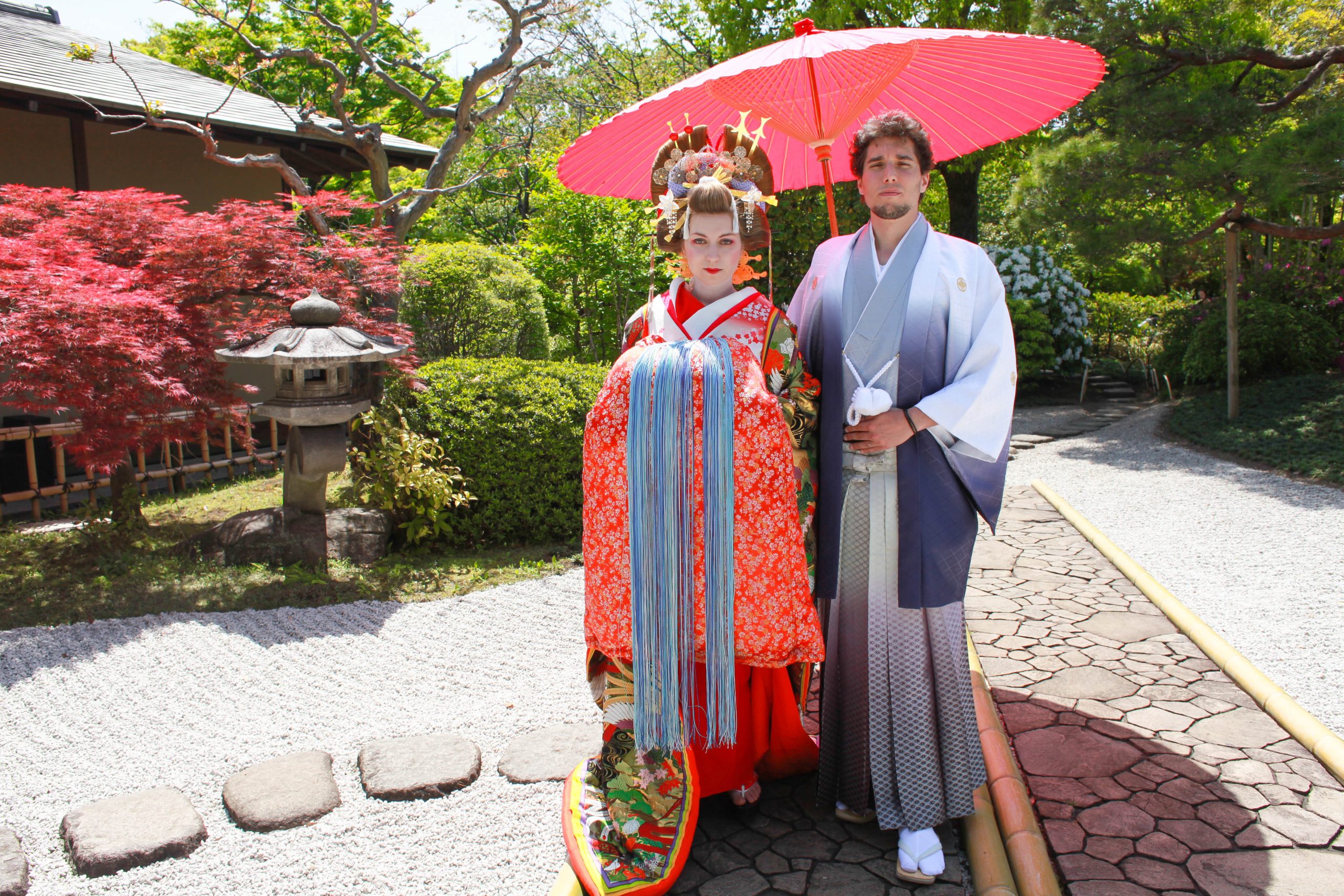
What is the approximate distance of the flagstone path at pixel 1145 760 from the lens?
2422 millimetres

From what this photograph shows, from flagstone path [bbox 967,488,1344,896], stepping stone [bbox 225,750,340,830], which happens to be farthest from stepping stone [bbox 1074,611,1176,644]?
stepping stone [bbox 225,750,340,830]

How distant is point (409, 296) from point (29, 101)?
336cm

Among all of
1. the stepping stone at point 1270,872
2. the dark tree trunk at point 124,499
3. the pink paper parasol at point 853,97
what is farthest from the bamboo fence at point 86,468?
the stepping stone at point 1270,872

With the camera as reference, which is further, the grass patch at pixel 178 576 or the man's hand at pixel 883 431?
the grass patch at pixel 178 576

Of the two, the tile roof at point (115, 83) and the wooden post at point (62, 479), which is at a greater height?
the tile roof at point (115, 83)

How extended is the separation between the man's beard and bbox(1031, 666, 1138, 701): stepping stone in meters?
2.17

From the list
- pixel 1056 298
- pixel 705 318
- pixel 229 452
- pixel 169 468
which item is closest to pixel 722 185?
pixel 705 318

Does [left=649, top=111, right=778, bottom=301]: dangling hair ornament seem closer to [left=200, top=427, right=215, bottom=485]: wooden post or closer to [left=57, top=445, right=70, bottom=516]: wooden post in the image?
[left=200, top=427, right=215, bottom=485]: wooden post

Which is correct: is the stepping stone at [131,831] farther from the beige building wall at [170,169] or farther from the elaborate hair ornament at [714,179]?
the beige building wall at [170,169]

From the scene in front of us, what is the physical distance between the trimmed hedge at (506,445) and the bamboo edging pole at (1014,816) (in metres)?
3.47

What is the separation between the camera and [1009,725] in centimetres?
327

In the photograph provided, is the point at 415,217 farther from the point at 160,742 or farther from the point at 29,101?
the point at 160,742

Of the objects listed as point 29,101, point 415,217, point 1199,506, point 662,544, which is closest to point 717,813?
point 662,544

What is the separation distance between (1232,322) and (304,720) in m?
9.78
